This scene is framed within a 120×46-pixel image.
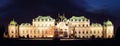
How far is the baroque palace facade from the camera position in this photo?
31297mm

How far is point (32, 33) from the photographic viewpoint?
31.9 m

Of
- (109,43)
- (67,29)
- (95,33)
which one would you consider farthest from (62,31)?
(109,43)

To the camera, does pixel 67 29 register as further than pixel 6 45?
Yes

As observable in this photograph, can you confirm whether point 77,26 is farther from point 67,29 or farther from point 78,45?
point 78,45

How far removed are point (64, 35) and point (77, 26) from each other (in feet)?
6.43

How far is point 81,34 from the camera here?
1264 inches

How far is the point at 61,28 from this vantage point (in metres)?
31.3

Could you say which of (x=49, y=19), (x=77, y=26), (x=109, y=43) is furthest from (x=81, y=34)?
(x=109, y=43)

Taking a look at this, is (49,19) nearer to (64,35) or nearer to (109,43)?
(64,35)

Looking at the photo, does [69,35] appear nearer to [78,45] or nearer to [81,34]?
[81,34]

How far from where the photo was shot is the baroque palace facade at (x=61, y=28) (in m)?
31.3

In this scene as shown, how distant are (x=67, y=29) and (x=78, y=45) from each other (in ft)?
48.0

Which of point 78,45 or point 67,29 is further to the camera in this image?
point 67,29

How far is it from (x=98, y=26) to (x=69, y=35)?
2417mm
